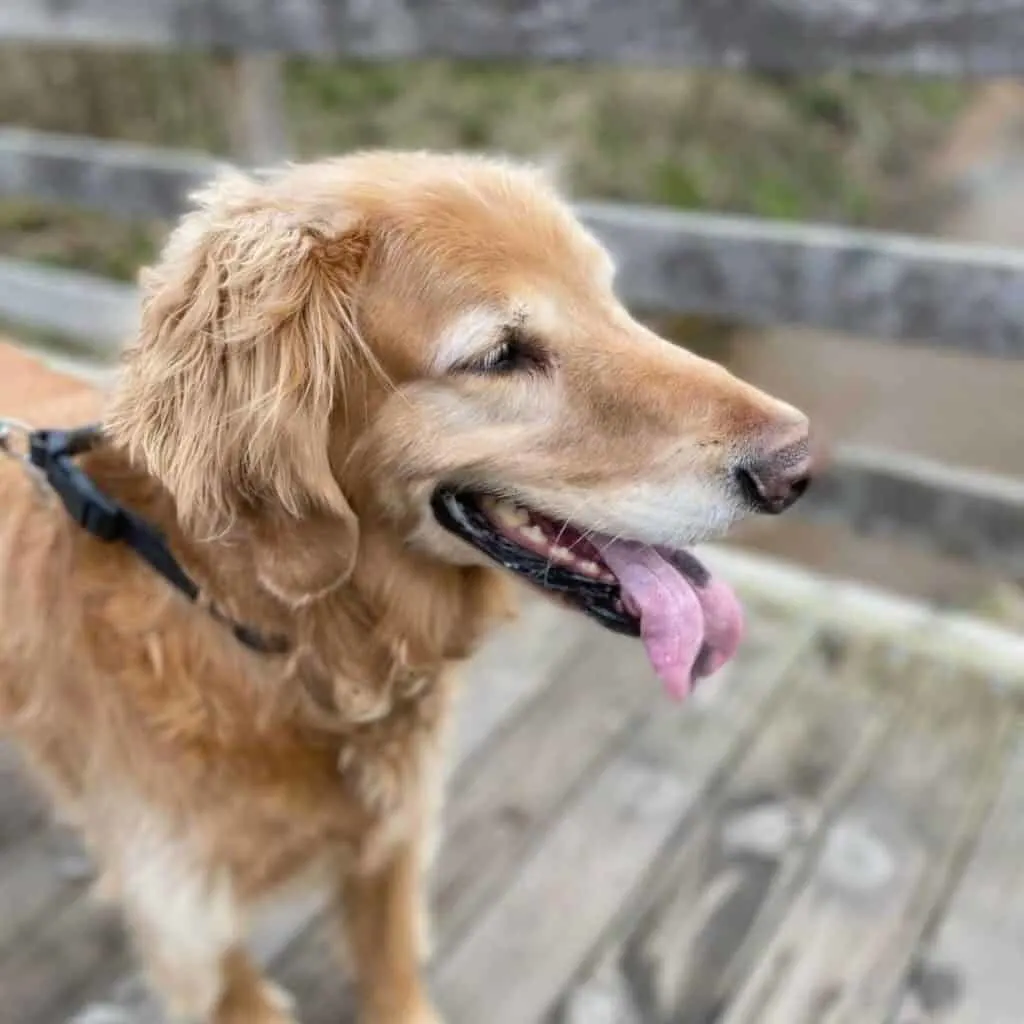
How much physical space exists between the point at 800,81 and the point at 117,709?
6.59 m

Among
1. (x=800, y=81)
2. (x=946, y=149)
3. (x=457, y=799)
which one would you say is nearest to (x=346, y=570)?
(x=457, y=799)

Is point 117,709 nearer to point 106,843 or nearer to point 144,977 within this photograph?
point 106,843

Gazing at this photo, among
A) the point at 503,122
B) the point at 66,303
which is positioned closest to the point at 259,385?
the point at 66,303

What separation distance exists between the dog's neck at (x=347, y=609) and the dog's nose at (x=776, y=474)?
1.29 ft

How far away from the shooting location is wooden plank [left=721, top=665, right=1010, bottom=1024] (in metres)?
1.79

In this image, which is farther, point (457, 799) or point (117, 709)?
point (457, 799)

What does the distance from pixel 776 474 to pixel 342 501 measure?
0.50 metres

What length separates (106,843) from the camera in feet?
5.35

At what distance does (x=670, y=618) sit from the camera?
4.51ft

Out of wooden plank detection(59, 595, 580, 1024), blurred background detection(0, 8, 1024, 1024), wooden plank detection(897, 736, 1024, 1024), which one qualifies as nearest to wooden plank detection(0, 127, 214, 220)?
blurred background detection(0, 8, 1024, 1024)

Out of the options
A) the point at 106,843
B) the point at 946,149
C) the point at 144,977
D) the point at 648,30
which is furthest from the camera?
the point at 946,149

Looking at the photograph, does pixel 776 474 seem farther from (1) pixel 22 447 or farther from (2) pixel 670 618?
(1) pixel 22 447

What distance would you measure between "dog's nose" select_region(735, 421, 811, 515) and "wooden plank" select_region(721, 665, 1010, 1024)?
0.93m

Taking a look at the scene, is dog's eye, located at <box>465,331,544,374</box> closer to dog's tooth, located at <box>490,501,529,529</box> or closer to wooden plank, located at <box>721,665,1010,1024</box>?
dog's tooth, located at <box>490,501,529,529</box>
